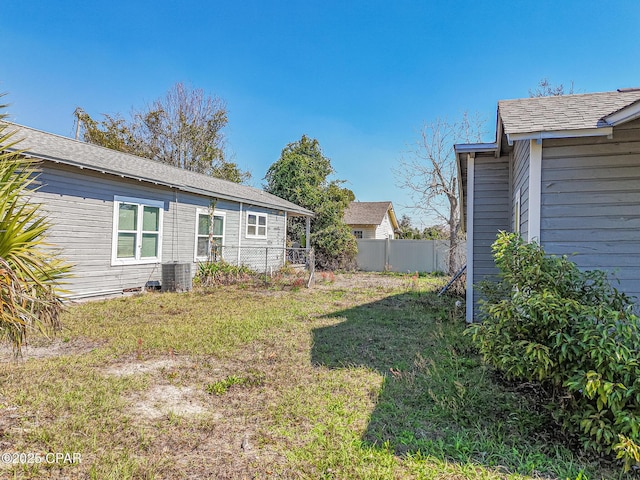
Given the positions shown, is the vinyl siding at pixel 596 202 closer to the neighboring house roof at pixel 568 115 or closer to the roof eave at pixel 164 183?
the neighboring house roof at pixel 568 115

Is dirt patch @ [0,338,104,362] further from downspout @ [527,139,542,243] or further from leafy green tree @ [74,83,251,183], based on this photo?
A: leafy green tree @ [74,83,251,183]

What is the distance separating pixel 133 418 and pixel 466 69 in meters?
13.5

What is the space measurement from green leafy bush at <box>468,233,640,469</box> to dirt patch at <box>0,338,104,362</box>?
4.67m

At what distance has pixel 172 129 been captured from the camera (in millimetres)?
21812

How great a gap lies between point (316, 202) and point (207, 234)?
7.78m

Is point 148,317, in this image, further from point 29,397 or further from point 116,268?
point 29,397

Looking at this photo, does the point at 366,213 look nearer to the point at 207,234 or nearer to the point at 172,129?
the point at 172,129

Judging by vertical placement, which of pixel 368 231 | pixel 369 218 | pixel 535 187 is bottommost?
pixel 535 187

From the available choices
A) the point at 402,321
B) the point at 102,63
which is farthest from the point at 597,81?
the point at 102,63

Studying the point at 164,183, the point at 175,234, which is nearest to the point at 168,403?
the point at 164,183

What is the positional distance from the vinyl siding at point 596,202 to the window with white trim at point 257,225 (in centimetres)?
1031

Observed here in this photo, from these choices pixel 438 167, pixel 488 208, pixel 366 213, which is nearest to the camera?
pixel 488 208

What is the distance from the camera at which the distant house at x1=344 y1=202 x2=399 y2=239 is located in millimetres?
24125

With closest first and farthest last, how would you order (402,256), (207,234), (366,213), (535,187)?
(535,187) → (207,234) → (402,256) → (366,213)
